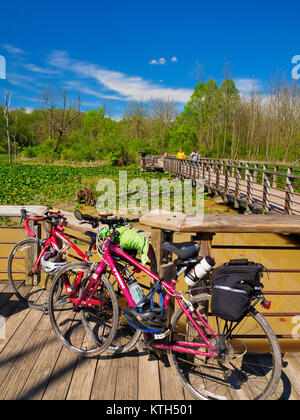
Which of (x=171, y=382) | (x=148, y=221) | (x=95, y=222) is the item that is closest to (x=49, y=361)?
(x=171, y=382)

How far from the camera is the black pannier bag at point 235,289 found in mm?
1888

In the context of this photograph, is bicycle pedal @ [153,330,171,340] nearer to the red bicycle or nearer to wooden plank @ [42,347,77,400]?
wooden plank @ [42,347,77,400]

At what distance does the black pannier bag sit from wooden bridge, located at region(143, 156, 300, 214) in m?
5.91

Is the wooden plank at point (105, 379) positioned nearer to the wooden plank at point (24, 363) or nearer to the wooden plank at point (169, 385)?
the wooden plank at point (169, 385)

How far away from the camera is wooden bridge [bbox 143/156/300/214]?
8320 mm

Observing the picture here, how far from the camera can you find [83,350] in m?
2.51

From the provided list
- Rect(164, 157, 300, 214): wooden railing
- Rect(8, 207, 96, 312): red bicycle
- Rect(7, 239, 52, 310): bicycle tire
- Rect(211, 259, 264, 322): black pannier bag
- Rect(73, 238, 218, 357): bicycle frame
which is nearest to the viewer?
Rect(211, 259, 264, 322): black pannier bag

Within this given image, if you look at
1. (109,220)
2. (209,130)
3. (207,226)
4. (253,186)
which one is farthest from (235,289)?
(209,130)

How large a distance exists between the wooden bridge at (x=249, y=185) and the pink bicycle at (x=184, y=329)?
5756mm

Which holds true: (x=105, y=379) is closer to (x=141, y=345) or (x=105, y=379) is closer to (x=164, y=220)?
(x=141, y=345)

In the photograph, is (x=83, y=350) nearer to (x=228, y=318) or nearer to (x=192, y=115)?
(x=228, y=318)

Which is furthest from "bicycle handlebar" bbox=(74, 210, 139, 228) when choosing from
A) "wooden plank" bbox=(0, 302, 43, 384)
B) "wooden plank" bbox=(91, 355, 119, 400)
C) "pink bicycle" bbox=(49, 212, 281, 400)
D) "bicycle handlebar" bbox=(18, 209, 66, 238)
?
"wooden plank" bbox=(0, 302, 43, 384)
